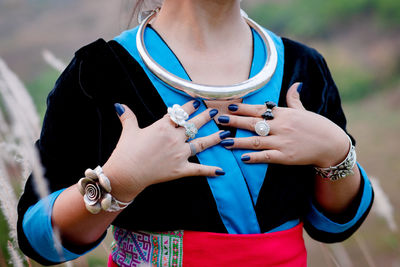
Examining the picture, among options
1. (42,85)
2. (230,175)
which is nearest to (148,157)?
(230,175)

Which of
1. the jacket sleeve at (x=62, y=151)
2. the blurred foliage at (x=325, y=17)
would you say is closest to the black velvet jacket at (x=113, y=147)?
the jacket sleeve at (x=62, y=151)

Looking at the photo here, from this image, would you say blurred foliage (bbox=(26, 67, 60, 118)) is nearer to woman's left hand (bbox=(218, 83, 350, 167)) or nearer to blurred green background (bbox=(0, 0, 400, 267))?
blurred green background (bbox=(0, 0, 400, 267))

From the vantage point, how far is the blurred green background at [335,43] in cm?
504

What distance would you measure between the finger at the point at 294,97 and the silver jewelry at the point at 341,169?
0.17m

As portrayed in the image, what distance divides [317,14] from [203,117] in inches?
271

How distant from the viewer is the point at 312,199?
4.60 feet

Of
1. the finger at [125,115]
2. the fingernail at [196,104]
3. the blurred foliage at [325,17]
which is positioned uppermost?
the finger at [125,115]

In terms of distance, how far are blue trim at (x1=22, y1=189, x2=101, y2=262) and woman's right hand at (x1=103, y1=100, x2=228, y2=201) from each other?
21 cm

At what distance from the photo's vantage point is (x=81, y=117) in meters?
1.21

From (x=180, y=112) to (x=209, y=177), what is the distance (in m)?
0.18

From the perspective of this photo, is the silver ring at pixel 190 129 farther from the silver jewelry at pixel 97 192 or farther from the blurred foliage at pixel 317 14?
the blurred foliage at pixel 317 14

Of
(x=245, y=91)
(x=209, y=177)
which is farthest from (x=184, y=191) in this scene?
(x=245, y=91)

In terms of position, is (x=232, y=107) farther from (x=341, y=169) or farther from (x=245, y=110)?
(x=341, y=169)

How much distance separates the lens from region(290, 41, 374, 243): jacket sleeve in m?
1.38
